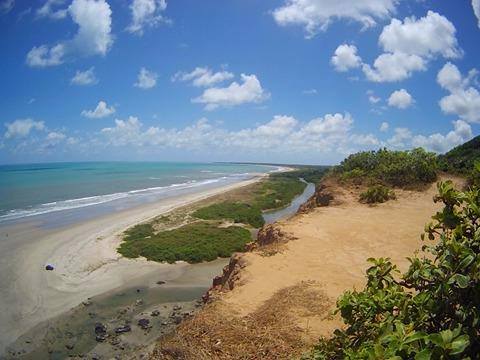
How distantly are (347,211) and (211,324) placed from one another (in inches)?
488

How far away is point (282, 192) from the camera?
6141 cm

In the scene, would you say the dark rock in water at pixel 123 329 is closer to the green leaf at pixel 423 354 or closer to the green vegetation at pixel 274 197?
the green leaf at pixel 423 354

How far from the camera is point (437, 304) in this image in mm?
3729

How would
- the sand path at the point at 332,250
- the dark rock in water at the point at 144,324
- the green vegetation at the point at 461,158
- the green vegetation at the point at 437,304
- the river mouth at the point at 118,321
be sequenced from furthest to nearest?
1. the green vegetation at the point at 461,158
2. the dark rock in water at the point at 144,324
3. the river mouth at the point at 118,321
4. the sand path at the point at 332,250
5. the green vegetation at the point at 437,304

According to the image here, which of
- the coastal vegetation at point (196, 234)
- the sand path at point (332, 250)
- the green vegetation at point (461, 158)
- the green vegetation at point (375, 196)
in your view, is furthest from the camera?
the green vegetation at point (461, 158)

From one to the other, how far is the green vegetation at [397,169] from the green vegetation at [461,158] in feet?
5.91

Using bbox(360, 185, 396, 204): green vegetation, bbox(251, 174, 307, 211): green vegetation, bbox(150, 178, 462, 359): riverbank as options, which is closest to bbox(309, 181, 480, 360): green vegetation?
bbox(150, 178, 462, 359): riverbank

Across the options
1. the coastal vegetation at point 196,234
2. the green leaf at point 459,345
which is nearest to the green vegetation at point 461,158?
the coastal vegetation at point 196,234

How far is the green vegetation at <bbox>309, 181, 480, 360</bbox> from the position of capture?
319 centimetres

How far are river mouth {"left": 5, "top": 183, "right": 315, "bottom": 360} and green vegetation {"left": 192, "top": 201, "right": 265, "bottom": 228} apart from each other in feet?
52.0

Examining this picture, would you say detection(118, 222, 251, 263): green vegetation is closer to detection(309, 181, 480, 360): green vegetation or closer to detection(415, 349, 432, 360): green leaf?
detection(309, 181, 480, 360): green vegetation

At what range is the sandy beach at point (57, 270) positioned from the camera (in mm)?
17511

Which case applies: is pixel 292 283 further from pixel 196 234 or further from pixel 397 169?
pixel 196 234

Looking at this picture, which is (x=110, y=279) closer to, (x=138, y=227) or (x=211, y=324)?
(x=138, y=227)
